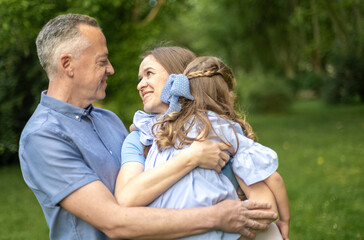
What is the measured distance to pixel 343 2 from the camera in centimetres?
1462

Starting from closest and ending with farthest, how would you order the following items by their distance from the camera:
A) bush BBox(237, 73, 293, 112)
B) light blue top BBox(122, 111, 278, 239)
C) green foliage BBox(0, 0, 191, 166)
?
light blue top BBox(122, 111, 278, 239) → green foliage BBox(0, 0, 191, 166) → bush BBox(237, 73, 293, 112)

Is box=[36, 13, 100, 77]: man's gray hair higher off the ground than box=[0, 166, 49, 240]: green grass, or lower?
higher

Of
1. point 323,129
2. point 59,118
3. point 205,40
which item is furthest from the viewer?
point 205,40

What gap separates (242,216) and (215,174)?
0.27 metres

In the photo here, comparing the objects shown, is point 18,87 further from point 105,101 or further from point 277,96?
point 277,96

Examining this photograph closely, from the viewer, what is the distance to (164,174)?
82.9 inches

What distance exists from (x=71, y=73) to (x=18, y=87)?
22.9 feet

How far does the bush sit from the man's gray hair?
63.6ft

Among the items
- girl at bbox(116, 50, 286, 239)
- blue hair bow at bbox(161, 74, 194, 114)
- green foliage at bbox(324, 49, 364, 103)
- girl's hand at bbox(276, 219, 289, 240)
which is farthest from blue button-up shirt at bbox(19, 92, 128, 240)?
green foliage at bbox(324, 49, 364, 103)

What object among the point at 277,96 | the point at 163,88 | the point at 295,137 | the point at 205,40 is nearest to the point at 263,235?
the point at 163,88

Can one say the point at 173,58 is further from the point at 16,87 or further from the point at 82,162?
the point at 16,87

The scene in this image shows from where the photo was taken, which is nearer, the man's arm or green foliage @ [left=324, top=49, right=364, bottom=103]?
the man's arm

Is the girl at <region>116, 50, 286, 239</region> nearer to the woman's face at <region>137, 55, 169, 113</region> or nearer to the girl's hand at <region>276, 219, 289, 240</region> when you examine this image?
the woman's face at <region>137, 55, 169, 113</region>

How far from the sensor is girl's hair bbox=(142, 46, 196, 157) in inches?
101
